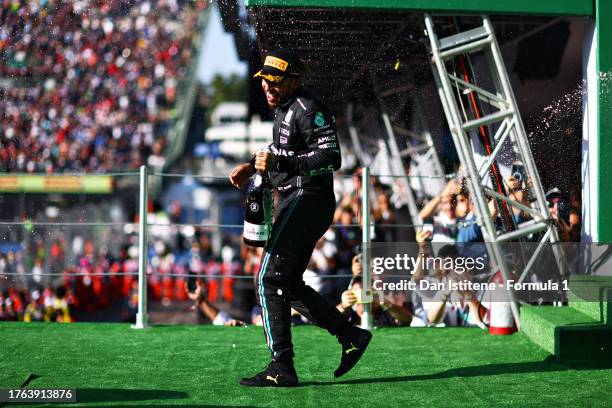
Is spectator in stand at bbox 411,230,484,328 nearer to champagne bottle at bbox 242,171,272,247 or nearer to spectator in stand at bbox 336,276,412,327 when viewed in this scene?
spectator in stand at bbox 336,276,412,327

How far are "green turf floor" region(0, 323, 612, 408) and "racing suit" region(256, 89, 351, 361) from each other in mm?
458

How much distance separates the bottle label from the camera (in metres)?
4.98

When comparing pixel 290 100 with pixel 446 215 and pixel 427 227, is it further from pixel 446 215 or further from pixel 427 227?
pixel 446 215

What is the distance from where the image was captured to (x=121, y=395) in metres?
4.64

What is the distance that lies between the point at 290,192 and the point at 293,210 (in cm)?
13

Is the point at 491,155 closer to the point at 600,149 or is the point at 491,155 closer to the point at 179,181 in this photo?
the point at 600,149

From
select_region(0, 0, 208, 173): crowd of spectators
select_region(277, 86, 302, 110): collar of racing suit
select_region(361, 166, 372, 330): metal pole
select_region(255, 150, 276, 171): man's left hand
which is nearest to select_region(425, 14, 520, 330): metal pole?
select_region(361, 166, 372, 330): metal pole

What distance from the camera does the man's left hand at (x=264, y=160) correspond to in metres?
4.74

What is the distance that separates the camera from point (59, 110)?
2620cm

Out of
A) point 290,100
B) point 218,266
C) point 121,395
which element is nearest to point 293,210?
point 290,100

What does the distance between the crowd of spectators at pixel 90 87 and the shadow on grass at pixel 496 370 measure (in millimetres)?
16796

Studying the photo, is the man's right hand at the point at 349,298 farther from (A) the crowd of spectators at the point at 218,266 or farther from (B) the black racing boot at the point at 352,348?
(B) the black racing boot at the point at 352,348

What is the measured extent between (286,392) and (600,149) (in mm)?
3018

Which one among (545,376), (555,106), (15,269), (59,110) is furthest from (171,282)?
(545,376)
